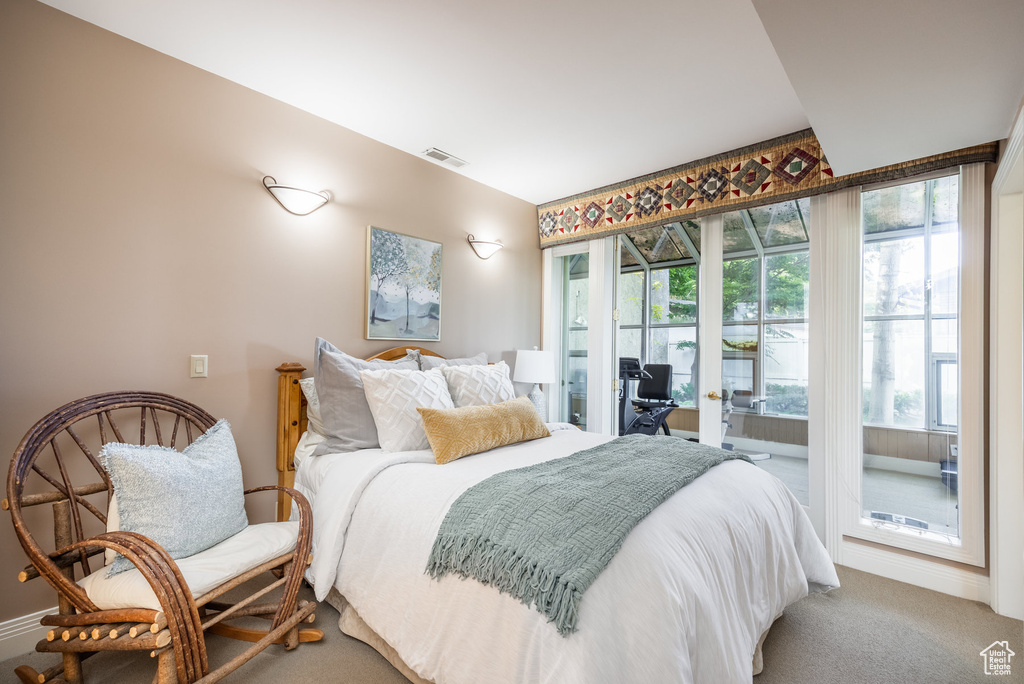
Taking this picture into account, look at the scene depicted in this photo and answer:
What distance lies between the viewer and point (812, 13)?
1.43 meters

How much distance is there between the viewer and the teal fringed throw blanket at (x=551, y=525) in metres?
1.26

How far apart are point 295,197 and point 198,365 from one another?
1048 mm

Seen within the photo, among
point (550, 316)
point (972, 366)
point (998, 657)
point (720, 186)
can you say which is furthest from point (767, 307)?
point (998, 657)

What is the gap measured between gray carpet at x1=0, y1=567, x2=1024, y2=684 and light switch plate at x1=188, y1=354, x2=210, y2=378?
1.18 metres

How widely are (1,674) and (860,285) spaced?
437 centimetres

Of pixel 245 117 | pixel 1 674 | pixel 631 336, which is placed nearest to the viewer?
pixel 1 674

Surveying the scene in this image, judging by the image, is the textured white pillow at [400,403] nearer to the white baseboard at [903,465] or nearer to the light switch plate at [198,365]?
the light switch plate at [198,365]

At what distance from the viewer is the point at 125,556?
140 centimetres

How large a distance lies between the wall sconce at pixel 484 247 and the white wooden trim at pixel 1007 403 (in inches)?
114

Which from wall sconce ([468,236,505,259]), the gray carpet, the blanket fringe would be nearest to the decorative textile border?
wall sconce ([468,236,505,259])

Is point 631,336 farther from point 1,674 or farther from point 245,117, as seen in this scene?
point 1,674

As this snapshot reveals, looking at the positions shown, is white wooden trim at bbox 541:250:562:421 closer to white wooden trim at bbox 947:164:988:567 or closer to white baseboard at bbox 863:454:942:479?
white baseboard at bbox 863:454:942:479

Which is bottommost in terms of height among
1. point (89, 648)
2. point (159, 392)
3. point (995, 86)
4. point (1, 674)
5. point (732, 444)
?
point (1, 674)

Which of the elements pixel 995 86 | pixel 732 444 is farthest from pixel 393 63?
pixel 732 444
